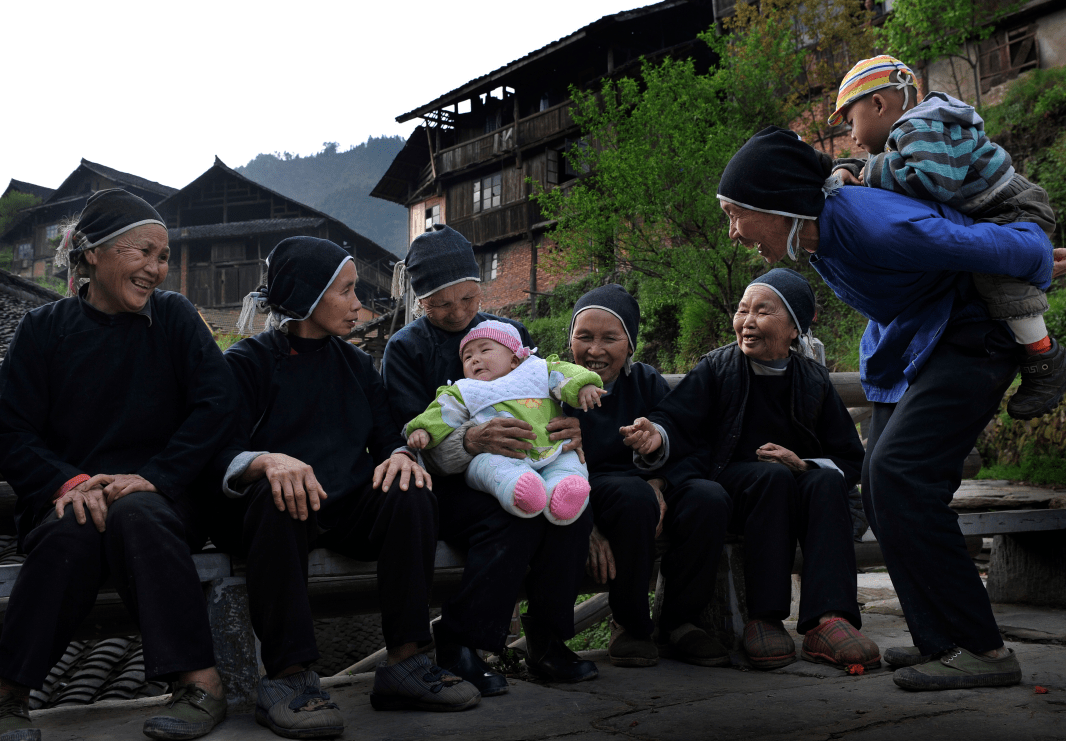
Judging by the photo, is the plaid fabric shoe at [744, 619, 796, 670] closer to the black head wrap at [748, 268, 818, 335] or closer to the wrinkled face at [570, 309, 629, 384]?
the wrinkled face at [570, 309, 629, 384]

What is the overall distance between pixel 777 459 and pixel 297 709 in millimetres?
2009

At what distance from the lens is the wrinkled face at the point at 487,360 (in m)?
3.06

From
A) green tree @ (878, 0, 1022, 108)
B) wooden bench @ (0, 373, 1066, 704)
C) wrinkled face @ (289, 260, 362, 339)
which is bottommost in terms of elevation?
wooden bench @ (0, 373, 1066, 704)

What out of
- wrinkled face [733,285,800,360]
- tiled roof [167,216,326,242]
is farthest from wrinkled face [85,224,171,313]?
tiled roof [167,216,326,242]

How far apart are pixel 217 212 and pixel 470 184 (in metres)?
13.1

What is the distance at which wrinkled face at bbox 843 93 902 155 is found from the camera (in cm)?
283

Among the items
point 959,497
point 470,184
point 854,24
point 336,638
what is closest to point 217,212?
point 470,184

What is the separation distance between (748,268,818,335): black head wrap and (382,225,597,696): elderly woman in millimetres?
1138

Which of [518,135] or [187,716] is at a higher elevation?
[518,135]

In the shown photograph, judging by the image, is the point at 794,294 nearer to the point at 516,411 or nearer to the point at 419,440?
the point at 516,411

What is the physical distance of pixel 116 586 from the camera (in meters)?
2.23

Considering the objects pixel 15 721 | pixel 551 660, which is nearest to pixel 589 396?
pixel 551 660

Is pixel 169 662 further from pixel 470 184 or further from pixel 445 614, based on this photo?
pixel 470 184

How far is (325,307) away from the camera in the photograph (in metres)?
2.88
